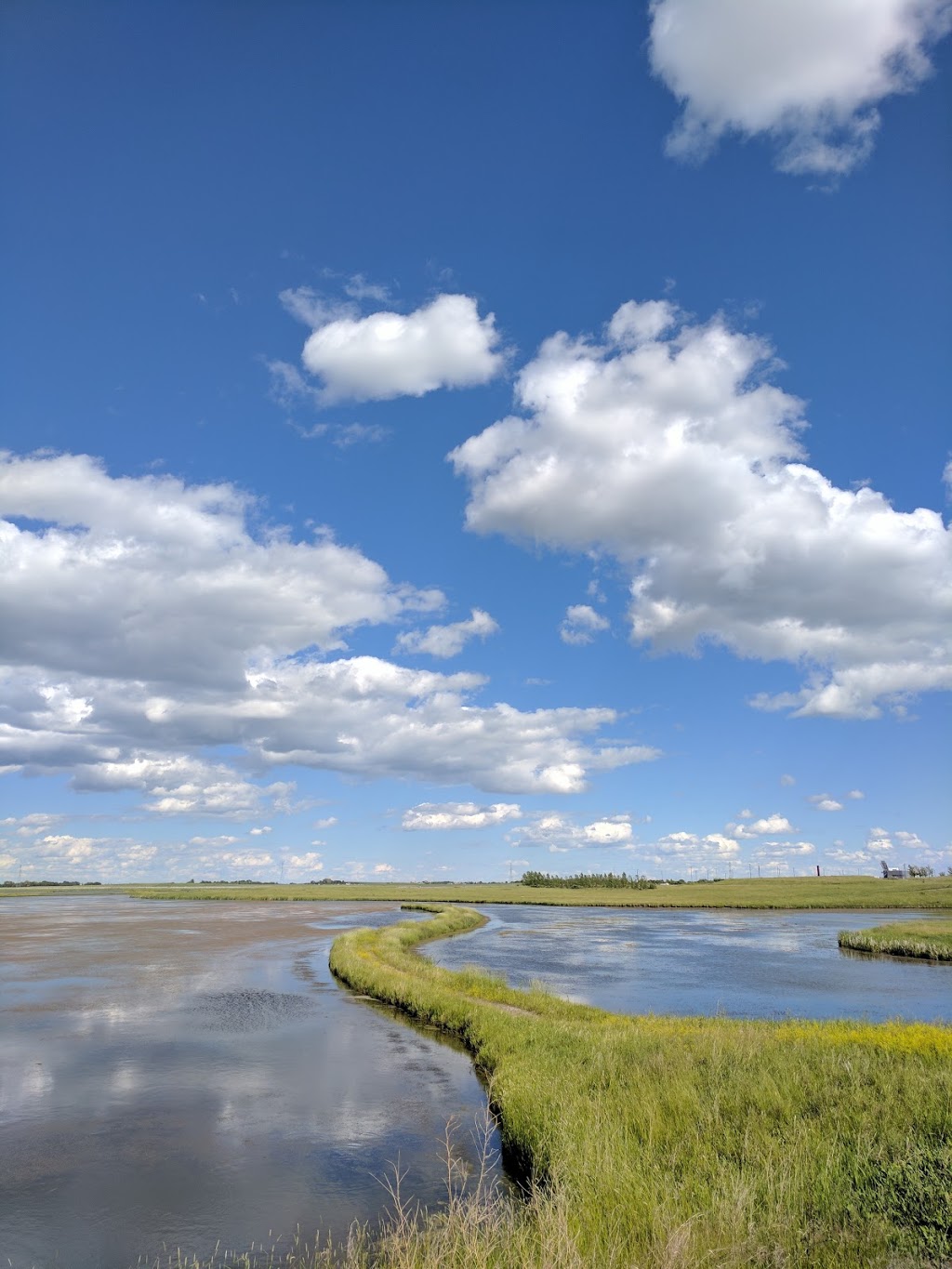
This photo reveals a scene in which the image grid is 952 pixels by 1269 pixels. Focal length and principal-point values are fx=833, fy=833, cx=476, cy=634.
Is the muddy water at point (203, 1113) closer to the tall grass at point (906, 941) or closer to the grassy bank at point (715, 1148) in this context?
the grassy bank at point (715, 1148)

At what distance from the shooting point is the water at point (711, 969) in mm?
33031

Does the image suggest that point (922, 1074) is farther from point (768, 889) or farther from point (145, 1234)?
point (768, 889)

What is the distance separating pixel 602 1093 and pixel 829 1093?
411cm

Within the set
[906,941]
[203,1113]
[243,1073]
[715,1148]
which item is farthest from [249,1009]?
[906,941]

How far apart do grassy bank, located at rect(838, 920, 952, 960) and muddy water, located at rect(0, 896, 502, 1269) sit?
122 ft

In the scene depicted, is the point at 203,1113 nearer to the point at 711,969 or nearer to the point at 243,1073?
the point at 243,1073

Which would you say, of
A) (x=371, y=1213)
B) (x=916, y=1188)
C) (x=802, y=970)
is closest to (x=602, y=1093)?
(x=371, y=1213)

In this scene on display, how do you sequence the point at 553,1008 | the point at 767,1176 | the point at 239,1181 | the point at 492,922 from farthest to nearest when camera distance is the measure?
1. the point at 492,922
2. the point at 553,1008
3. the point at 239,1181
4. the point at 767,1176

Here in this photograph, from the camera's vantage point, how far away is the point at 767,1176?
408 inches

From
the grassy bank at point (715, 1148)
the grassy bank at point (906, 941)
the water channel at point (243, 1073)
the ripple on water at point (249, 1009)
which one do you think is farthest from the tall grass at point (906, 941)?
the ripple on water at point (249, 1009)

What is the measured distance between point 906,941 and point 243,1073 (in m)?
48.8

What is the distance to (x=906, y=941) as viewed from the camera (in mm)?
55000

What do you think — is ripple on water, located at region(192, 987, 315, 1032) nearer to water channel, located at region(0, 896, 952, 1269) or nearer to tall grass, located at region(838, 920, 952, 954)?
water channel, located at region(0, 896, 952, 1269)

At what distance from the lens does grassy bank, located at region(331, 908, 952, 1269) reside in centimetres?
874
